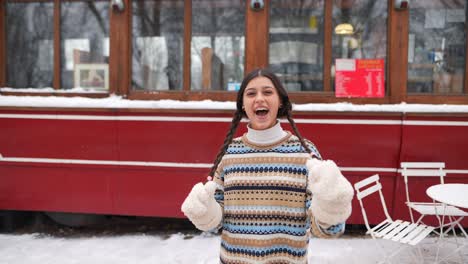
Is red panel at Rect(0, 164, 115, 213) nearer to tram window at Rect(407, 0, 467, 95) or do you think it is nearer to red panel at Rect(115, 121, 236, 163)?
red panel at Rect(115, 121, 236, 163)

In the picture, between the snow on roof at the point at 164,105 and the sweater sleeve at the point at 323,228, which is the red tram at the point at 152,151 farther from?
the sweater sleeve at the point at 323,228

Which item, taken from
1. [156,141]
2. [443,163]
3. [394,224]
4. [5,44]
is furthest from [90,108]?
[443,163]

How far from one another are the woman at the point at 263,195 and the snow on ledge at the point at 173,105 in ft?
9.06

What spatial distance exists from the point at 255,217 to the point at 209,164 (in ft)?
9.77

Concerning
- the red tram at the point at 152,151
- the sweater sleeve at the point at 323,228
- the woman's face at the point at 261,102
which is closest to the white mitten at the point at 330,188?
the sweater sleeve at the point at 323,228

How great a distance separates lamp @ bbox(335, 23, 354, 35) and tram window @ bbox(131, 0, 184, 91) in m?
1.73

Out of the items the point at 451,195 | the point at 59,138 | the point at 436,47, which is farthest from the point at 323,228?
the point at 59,138

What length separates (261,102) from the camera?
1776mm

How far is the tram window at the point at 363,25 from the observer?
4.65m

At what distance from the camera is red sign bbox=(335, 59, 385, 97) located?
15.1 ft

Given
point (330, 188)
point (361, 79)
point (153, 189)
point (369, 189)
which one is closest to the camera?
point (330, 188)

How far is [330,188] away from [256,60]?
343 centimetres

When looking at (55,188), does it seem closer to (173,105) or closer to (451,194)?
(173,105)

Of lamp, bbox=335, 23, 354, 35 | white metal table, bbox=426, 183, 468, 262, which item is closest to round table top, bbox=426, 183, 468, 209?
white metal table, bbox=426, 183, 468, 262
